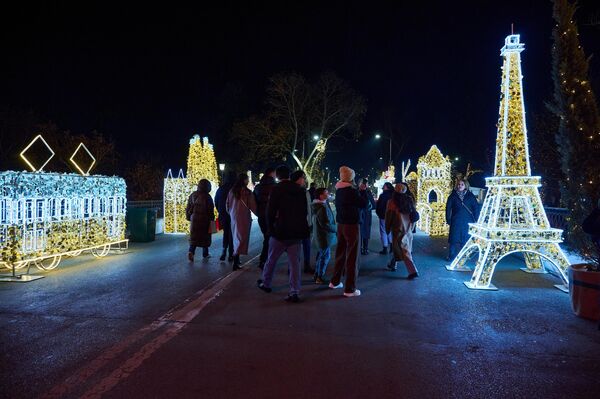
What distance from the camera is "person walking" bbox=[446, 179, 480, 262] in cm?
1053

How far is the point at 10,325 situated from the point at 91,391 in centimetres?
241

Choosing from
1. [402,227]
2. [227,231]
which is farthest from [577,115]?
[227,231]

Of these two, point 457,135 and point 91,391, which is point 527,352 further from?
point 457,135

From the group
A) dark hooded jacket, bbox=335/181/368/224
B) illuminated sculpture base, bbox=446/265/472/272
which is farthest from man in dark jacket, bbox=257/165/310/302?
illuminated sculpture base, bbox=446/265/472/272

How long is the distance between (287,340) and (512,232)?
456cm

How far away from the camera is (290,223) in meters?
6.56

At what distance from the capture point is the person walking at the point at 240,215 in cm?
898

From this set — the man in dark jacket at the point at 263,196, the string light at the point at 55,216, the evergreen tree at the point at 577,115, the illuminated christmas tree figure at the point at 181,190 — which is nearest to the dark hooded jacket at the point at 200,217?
the man in dark jacket at the point at 263,196

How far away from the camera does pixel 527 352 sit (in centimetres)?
466

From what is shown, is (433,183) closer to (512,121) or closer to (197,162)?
(197,162)

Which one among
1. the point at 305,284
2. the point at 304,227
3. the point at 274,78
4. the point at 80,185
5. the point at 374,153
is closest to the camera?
the point at 304,227

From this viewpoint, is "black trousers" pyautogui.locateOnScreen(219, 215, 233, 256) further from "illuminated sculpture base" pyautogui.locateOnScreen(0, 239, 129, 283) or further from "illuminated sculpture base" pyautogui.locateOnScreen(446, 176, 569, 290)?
"illuminated sculpture base" pyautogui.locateOnScreen(446, 176, 569, 290)

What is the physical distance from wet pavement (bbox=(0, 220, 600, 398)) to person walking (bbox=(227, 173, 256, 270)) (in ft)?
3.41

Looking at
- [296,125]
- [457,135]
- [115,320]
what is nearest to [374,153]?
[457,135]
